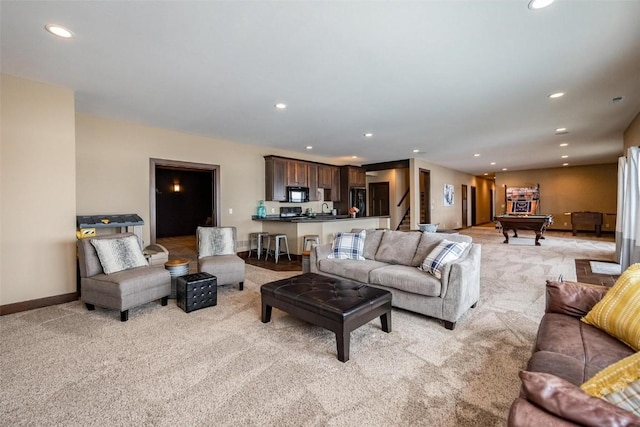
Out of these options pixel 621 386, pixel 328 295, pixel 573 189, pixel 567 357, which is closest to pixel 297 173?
pixel 328 295

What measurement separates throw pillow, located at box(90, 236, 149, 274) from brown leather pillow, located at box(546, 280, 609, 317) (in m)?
4.27

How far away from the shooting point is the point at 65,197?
369cm

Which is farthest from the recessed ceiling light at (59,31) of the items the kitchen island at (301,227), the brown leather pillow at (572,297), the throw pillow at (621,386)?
the brown leather pillow at (572,297)

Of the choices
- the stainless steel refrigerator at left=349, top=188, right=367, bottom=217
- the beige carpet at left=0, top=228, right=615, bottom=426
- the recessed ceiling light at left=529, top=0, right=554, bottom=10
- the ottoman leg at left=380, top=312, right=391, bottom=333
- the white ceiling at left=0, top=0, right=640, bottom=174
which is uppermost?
the white ceiling at left=0, top=0, right=640, bottom=174

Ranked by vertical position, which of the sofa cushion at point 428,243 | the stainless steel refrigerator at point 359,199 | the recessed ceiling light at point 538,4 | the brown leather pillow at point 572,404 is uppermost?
the recessed ceiling light at point 538,4

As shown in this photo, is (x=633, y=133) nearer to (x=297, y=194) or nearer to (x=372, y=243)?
(x=372, y=243)

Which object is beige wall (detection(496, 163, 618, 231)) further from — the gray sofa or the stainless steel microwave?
the gray sofa

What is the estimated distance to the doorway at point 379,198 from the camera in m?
11.8

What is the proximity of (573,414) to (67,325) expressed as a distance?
13.2 ft

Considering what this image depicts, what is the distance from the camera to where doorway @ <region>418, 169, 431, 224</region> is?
10.1 meters

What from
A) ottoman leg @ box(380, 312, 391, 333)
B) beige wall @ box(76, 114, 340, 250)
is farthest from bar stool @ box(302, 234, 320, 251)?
ottoman leg @ box(380, 312, 391, 333)

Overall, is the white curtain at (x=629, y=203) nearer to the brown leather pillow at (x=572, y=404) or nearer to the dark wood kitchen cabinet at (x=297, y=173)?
the brown leather pillow at (x=572, y=404)

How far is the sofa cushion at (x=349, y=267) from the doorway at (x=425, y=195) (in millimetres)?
6767

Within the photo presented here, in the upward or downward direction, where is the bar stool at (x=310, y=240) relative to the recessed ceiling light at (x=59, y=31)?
downward
